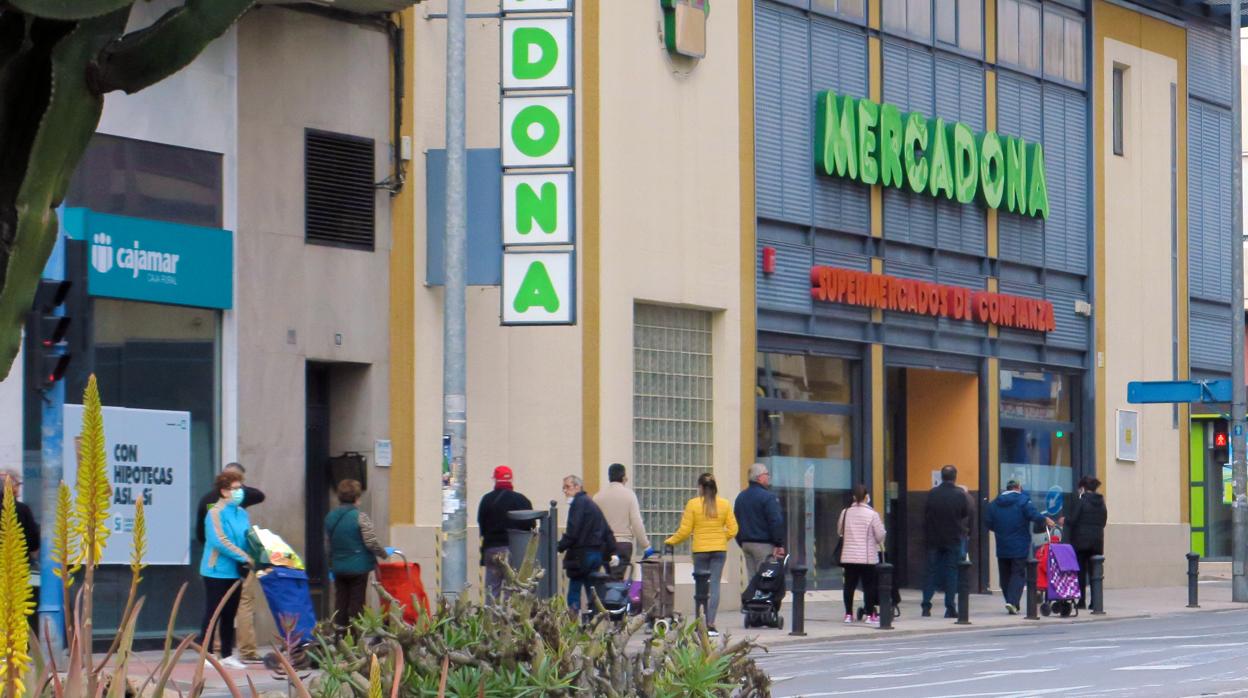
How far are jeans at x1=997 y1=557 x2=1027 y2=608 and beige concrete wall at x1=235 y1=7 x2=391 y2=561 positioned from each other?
28.6 ft

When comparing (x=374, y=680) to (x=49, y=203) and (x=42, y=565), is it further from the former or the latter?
(x=42, y=565)

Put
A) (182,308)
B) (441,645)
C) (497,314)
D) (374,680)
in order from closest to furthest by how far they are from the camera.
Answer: (374,680) < (441,645) < (182,308) < (497,314)

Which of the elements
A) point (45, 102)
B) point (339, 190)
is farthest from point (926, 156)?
point (45, 102)

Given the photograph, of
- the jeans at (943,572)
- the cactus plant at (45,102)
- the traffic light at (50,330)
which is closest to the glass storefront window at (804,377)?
the jeans at (943,572)

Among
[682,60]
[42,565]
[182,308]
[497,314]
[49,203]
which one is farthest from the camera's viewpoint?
[682,60]

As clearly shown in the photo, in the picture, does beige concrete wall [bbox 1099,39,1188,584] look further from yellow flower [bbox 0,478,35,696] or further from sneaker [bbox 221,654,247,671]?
yellow flower [bbox 0,478,35,696]

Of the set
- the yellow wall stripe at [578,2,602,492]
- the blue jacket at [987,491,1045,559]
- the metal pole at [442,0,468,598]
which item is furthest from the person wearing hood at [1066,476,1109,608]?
the metal pole at [442,0,468,598]

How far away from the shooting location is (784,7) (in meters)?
27.9

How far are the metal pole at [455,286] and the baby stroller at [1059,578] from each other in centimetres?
990

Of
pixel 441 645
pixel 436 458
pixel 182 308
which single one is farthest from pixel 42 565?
pixel 441 645

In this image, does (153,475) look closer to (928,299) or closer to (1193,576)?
(928,299)

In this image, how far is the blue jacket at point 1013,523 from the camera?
26156 mm

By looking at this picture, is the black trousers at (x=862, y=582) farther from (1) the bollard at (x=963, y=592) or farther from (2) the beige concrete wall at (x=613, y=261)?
(2) the beige concrete wall at (x=613, y=261)

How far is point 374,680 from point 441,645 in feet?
7.05
